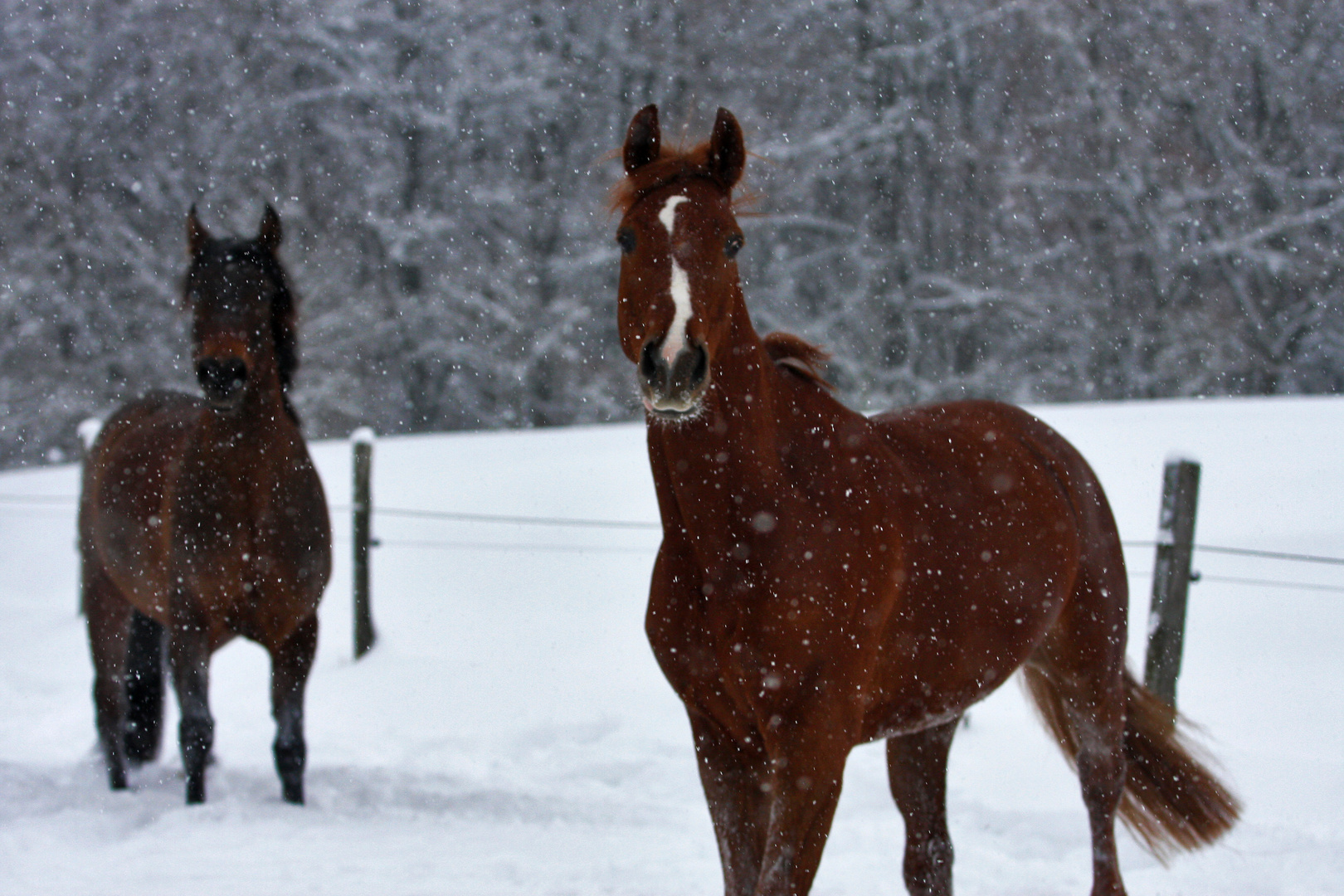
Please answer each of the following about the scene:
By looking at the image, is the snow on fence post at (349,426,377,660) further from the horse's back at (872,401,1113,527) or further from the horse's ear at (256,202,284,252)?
the horse's back at (872,401,1113,527)

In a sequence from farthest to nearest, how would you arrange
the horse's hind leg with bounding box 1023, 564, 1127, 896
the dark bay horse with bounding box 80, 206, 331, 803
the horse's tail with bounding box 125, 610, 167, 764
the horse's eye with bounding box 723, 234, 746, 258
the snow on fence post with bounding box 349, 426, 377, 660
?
the snow on fence post with bounding box 349, 426, 377, 660, the horse's tail with bounding box 125, 610, 167, 764, the dark bay horse with bounding box 80, 206, 331, 803, the horse's hind leg with bounding box 1023, 564, 1127, 896, the horse's eye with bounding box 723, 234, 746, 258

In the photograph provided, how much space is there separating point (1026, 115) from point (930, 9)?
2138 millimetres

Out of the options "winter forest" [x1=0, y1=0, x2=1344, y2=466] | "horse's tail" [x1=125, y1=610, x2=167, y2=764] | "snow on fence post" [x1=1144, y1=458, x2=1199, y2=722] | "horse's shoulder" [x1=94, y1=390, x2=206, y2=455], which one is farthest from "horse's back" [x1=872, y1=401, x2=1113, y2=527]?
"winter forest" [x1=0, y1=0, x2=1344, y2=466]

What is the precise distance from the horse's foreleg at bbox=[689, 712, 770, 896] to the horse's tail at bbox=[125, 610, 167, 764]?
13.3ft

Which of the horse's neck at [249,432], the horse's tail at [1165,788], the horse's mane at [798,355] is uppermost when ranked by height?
the horse's mane at [798,355]

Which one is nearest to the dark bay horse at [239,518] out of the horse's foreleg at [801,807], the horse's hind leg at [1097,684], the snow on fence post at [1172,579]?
the horse's foreleg at [801,807]

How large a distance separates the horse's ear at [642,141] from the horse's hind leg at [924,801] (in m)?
1.87

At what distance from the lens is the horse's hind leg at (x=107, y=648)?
5.21 meters

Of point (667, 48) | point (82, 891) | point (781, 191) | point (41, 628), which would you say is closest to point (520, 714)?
point (82, 891)

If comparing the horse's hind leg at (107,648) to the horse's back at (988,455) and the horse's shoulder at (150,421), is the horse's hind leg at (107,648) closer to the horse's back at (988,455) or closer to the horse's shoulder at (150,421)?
the horse's shoulder at (150,421)

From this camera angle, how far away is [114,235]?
1672cm

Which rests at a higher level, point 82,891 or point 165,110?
point 165,110

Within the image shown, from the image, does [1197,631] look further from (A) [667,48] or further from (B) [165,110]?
(B) [165,110]

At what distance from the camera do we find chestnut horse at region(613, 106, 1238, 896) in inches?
89.8
